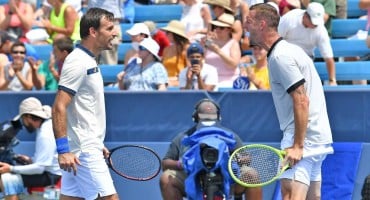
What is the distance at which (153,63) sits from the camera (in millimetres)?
11234

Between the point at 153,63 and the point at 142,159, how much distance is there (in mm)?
2608

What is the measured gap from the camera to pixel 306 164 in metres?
7.72

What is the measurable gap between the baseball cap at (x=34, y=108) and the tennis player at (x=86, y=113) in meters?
2.13

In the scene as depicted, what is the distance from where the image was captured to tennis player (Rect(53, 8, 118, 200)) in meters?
7.81

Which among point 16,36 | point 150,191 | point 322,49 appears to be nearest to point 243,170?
point 150,191

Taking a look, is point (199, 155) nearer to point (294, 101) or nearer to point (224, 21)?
point (294, 101)

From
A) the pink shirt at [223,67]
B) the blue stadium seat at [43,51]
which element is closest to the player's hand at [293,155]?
the pink shirt at [223,67]

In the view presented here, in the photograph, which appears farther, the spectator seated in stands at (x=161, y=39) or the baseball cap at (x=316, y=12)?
the spectator seated in stands at (x=161, y=39)

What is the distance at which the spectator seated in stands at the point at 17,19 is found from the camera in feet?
44.7

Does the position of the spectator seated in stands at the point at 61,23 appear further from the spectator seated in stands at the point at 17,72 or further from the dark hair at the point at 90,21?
the dark hair at the point at 90,21

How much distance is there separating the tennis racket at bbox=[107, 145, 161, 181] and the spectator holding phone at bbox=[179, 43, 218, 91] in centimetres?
225

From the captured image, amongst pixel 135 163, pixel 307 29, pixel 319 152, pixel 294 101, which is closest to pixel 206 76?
pixel 307 29

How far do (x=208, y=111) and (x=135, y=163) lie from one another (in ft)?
2.59

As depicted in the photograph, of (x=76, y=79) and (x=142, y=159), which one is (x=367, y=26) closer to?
(x=142, y=159)
